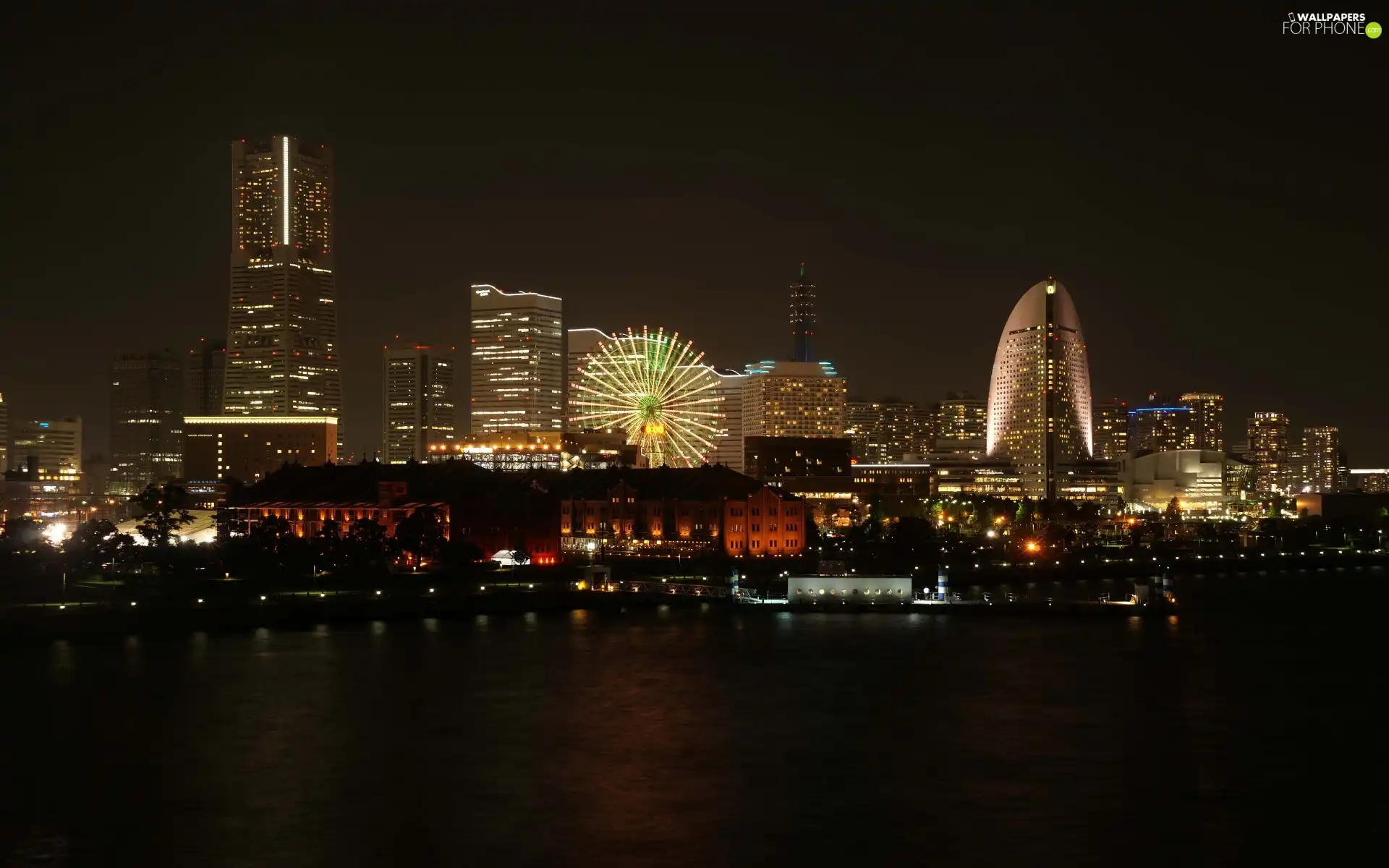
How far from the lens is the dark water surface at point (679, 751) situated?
Result: 77.0 ft

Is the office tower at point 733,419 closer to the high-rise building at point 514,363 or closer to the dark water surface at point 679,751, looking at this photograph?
the high-rise building at point 514,363

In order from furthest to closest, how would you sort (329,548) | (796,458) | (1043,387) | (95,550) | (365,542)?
(1043,387)
(796,458)
(95,550)
(365,542)
(329,548)

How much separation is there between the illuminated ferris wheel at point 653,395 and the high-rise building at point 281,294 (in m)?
84.5

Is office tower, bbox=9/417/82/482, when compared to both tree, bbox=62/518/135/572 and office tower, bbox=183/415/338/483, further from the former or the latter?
tree, bbox=62/518/135/572

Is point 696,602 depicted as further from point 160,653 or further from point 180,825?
point 180,825

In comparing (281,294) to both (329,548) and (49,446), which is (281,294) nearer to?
(49,446)

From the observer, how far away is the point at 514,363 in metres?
165

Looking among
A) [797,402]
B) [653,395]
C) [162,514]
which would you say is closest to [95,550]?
[162,514]

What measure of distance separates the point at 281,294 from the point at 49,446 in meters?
45.8

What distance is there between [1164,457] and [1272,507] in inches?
498

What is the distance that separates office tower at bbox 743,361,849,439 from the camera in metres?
163

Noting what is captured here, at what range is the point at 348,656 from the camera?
43.1m

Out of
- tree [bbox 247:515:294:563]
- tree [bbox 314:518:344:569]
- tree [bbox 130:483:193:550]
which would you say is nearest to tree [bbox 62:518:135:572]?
tree [bbox 130:483:193:550]

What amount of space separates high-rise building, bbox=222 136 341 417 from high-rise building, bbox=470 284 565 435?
15665 mm
